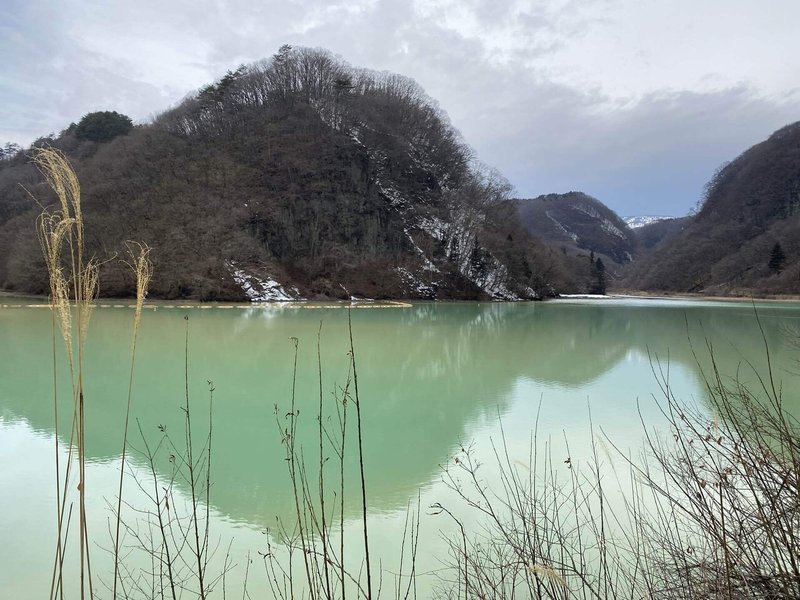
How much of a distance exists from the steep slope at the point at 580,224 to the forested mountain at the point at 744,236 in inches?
1480

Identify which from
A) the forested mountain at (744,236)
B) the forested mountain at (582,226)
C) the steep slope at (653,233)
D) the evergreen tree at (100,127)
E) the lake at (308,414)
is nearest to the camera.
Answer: the lake at (308,414)

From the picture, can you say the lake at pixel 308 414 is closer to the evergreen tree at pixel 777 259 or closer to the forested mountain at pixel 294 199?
the forested mountain at pixel 294 199

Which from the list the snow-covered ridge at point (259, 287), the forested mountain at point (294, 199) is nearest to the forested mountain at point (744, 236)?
the forested mountain at point (294, 199)

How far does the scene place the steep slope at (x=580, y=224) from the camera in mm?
144875

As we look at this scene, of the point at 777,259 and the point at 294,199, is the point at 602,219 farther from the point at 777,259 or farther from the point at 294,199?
the point at 294,199

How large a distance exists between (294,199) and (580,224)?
123m

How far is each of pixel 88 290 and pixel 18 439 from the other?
27.1ft

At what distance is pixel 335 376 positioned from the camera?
40.3 ft

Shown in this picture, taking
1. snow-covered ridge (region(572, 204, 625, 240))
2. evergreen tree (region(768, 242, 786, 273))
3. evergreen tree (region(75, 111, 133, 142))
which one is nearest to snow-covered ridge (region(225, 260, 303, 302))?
evergreen tree (region(75, 111, 133, 142))

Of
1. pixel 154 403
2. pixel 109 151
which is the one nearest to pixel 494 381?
pixel 154 403

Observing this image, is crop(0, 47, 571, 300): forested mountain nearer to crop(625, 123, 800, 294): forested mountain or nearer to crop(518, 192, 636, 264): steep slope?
crop(625, 123, 800, 294): forested mountain

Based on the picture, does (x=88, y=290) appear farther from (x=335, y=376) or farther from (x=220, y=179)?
(x=220, y=179)

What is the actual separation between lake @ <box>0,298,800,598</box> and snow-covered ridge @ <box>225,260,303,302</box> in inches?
974

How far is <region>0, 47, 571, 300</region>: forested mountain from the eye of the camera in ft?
157
